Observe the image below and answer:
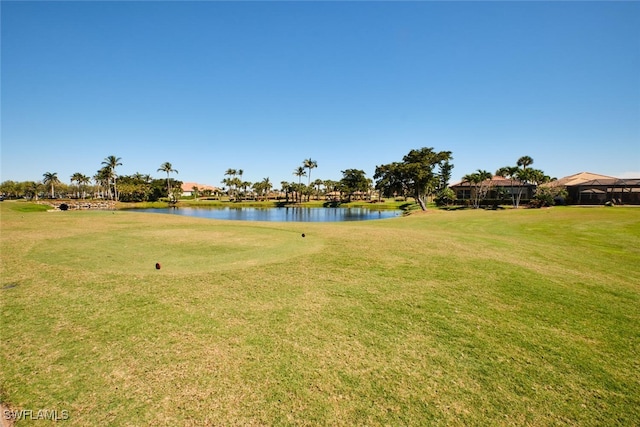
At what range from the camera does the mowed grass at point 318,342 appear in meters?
3.38

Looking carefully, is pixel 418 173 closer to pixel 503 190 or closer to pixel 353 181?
pixel 503 190

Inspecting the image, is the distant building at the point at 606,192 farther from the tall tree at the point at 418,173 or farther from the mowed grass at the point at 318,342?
the mowed grass at the point at 318,342

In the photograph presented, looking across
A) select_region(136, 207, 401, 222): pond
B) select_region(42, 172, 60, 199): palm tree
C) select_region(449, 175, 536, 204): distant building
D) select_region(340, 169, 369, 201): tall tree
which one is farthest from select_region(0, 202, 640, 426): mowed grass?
select_region(42, 172, 60, 199): palm tree

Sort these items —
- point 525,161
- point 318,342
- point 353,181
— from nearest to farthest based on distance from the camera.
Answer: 1. point 318,342
2. point 525,161
3. point 353,181

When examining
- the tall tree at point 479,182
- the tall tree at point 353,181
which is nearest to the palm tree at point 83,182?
the tall tree at point 353,181

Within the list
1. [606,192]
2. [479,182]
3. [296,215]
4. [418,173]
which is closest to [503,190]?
[479,182]

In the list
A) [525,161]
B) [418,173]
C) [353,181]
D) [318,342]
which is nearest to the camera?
[318,342]

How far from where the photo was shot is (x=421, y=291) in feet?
23.6

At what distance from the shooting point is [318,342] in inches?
187

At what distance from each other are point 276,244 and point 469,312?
862 cm

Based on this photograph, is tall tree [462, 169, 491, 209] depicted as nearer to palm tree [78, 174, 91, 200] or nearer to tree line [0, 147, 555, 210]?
tree line [0, 147, 555, 210]

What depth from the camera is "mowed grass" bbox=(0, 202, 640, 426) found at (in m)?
3.38

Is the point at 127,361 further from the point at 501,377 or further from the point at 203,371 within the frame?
the point at 501,377

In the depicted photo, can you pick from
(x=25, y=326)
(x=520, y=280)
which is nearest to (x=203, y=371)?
(x=25, y=326)
